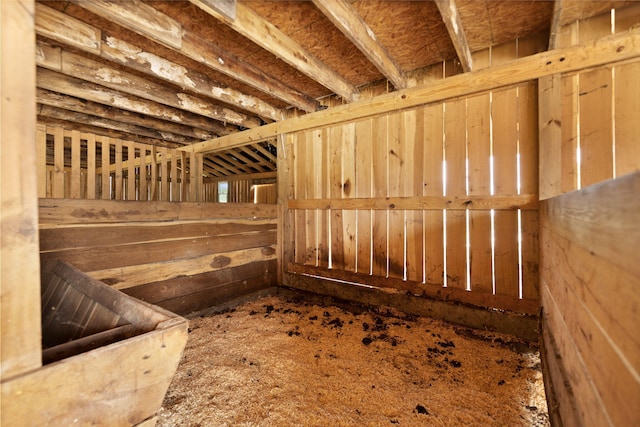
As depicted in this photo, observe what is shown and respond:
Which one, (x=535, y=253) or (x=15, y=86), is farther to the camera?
(x=535, y=253)

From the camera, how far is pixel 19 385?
1.98 ft

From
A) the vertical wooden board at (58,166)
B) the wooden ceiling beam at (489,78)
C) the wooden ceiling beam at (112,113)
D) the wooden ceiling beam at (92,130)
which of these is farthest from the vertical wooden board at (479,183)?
the wooden ceiling beam at (92,130)

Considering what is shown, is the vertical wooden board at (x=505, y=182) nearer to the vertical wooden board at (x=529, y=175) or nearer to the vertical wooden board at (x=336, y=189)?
the vertical wooden board at (x=529, y=175)

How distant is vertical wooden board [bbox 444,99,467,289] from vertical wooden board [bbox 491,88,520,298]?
23 centimetres

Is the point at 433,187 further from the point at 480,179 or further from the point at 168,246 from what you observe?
the point at 168,246

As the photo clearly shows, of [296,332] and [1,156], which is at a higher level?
[1,156]

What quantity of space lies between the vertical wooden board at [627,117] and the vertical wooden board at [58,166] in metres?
4.09

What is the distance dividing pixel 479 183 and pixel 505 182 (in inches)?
7.2

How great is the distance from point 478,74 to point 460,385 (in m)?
2.32

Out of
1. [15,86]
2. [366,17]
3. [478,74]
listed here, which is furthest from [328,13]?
[15,86]

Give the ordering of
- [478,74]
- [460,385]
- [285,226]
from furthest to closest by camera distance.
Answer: [285,226], [478,74], [460,385]

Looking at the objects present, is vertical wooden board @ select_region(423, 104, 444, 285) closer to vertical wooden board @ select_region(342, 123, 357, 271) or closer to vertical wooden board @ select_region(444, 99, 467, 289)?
vertical wooden board @ select_region(444, 99, 467, 289)

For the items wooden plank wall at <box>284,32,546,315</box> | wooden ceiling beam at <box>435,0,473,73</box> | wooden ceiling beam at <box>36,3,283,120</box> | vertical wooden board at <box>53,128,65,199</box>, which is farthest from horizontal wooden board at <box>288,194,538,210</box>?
vertical wooden board at <box>53,128,65,199</box>

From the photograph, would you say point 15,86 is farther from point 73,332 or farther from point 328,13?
point 328,13
